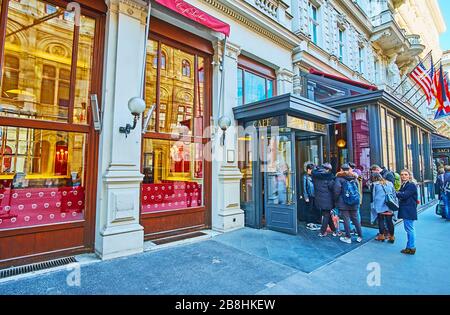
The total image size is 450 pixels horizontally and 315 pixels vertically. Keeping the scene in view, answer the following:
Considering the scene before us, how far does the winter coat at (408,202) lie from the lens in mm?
4887

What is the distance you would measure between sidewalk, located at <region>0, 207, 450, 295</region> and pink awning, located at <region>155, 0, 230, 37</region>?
17.5 feet

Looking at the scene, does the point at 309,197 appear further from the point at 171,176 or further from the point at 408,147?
the point at 408,147

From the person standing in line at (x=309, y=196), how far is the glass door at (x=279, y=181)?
0.59m

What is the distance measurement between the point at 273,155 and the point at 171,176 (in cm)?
299

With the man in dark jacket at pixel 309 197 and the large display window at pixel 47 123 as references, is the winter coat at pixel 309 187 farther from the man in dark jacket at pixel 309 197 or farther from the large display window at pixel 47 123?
the large display window at pixel 47 123

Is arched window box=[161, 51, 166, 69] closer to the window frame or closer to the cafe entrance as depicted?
the cafe entrance

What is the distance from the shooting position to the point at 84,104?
5.00 m

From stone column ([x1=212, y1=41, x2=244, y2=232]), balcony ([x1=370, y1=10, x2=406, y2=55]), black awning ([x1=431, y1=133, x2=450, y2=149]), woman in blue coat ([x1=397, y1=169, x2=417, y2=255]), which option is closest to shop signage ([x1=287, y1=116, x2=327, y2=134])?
stone column ([x1=212, y1=41, x2=244, y2=232])

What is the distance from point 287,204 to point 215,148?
98.7 inches

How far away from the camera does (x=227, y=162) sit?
689 centimetres

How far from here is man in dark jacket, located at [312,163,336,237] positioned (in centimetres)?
611

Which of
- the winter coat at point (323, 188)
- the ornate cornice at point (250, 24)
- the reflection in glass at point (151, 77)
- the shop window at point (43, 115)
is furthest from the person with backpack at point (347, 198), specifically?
the shop window at point (43, 115)

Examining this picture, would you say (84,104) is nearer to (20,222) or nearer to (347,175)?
(20,222)
